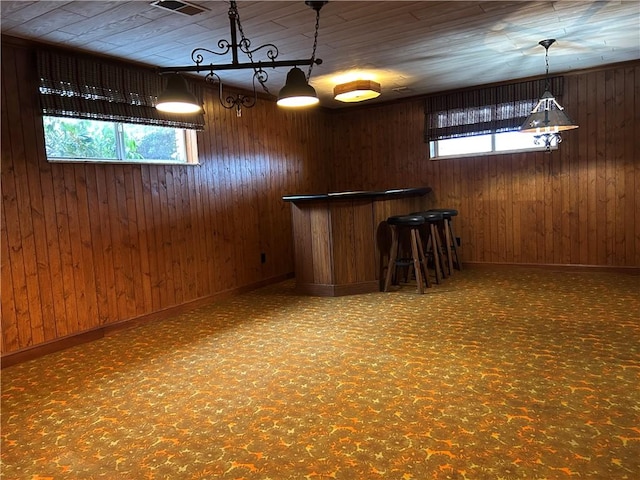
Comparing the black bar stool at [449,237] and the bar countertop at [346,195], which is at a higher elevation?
the bar countertop at [346,195]

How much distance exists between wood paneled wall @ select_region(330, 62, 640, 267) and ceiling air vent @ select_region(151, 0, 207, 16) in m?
4.09

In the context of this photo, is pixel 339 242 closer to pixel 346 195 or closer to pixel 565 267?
pixel 346 195

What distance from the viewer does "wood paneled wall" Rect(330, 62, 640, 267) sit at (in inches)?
207

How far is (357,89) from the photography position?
16.8 ft

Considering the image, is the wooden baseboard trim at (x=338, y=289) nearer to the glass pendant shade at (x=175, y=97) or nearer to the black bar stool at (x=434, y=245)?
the black bar stool at (x=434, y=245)

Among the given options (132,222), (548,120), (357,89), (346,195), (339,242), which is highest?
(357,89)

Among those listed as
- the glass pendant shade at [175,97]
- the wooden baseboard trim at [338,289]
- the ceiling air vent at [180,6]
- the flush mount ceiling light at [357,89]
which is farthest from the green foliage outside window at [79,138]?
the flush mount ceiling light at [357,89]

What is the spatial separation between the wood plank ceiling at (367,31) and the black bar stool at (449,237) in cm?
172

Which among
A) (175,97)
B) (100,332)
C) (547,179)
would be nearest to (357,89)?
(547,179)

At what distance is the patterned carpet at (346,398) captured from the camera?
1.93m

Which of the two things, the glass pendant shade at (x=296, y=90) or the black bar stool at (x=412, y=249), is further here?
the black bar stool at (x=412, y=249)

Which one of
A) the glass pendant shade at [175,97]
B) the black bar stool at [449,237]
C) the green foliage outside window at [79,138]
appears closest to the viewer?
the glass pendant shade at [175,97]

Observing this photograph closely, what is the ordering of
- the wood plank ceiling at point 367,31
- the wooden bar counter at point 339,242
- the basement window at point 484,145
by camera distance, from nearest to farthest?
the wood plank ceiling at point 367,31 < the wooden bar counter at point 339,242 < the basement window at point 484,145

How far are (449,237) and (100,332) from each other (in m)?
4.08
